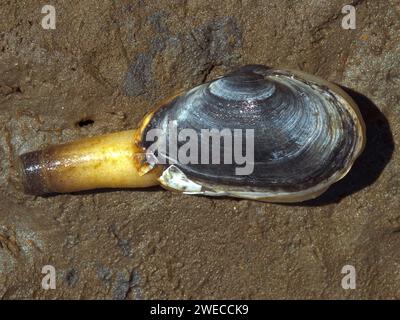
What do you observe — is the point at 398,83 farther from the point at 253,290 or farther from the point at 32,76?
the point at 32,76

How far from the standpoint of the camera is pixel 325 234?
3482mm

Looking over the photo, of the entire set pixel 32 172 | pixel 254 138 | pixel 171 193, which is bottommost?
pixel 171 193

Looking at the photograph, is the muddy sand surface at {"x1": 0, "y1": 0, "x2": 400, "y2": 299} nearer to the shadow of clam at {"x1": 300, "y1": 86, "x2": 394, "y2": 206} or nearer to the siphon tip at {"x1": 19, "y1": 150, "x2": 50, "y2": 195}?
the shadow of clam at {"x1": 300, "y1": 86, "x2": 394, "y2": 206}

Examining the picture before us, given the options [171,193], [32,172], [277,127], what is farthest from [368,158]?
[32,172]

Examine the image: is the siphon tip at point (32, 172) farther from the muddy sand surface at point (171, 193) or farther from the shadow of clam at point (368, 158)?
the shadow of clam at point (368, 158)

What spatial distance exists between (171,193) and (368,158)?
3.50 feet

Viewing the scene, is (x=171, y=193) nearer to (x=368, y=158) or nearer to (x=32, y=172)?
(x=32, y=172)

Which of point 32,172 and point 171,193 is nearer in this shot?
point 32,172

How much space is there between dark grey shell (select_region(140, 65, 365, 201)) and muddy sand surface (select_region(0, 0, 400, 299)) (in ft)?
0.87

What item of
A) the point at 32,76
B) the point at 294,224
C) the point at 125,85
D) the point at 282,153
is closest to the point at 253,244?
the point at 294,224

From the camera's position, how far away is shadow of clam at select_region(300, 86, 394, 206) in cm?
347

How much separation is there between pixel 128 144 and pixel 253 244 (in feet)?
2.79

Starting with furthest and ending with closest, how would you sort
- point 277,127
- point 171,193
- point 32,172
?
point 171,193, point 32,172, point 277,127

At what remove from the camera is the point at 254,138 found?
3.22 metres
